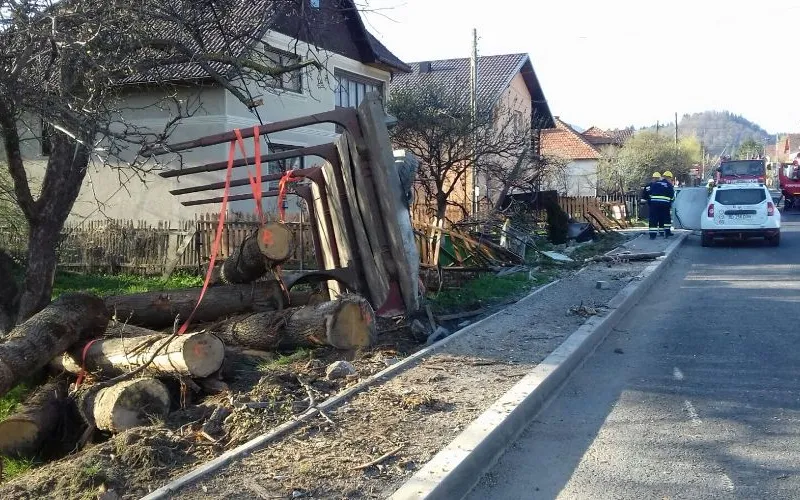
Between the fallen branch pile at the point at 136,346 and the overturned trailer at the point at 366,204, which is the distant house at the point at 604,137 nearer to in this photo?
the overturned trailer at the point at 366,204

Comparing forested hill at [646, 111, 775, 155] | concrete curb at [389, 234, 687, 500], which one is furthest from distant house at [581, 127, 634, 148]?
forested hill at [646, 111, 775, 155]

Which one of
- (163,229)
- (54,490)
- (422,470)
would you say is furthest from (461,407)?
(163,229)

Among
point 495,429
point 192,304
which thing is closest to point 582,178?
point 192,304

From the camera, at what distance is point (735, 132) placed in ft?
509

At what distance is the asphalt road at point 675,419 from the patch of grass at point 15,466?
365 cm

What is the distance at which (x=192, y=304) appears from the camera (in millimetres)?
8414

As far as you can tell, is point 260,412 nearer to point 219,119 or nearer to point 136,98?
point 219,119

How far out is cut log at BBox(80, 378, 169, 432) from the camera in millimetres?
5914

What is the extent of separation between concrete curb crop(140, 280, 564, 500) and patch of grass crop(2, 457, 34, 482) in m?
2.11

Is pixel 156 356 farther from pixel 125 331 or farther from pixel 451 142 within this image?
pixel 451 142

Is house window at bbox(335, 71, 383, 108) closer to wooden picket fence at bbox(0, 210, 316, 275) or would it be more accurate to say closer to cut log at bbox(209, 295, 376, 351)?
wooden picket fence at bbox(0, 210, 316, 275)

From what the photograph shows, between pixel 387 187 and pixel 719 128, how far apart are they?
163788mm

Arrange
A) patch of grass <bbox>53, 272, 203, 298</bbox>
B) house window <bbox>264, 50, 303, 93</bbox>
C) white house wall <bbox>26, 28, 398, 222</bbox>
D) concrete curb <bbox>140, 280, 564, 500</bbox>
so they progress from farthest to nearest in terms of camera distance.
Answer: white house wall <bbox>26, 28, 398, 222</bbox> < patch of grass <bbox>53, 272, 203, 298</bbox> < house window <bbox>264, 50, 303, 93</bbox> < concrete curb <bbox>140, 280, 564, 500</bbox>

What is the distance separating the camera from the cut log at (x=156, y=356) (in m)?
6.32
